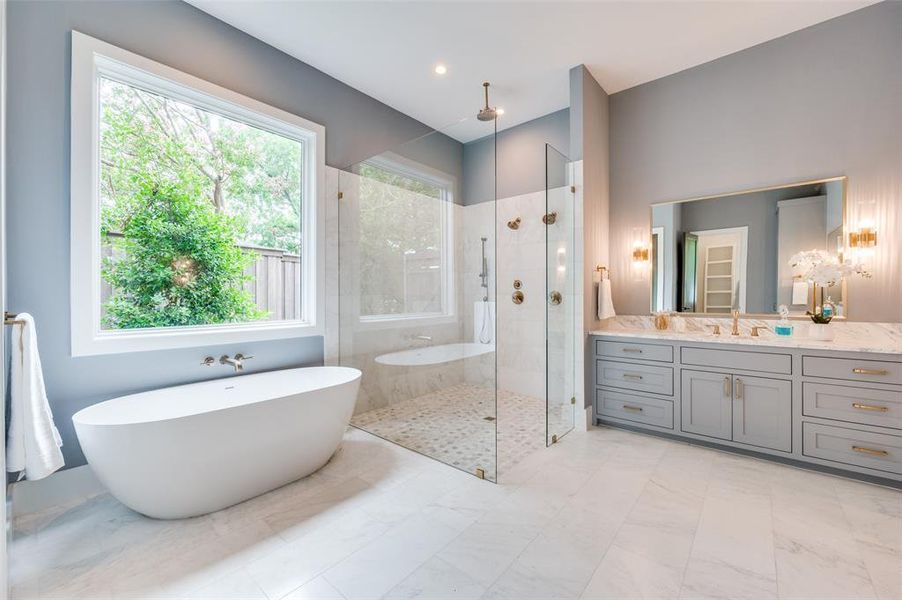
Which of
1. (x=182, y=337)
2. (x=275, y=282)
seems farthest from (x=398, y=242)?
(x=182, y=337)

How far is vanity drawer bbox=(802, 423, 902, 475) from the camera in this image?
2.04 m

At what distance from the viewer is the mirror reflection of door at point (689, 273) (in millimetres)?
3035

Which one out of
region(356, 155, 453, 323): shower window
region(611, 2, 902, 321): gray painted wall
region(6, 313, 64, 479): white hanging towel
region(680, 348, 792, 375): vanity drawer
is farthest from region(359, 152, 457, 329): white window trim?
region(6, 313, 64, 479): white hanging towel

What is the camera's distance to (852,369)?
84.0 inches

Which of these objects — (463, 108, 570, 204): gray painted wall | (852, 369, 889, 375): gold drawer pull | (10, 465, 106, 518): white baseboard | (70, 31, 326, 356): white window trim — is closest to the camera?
(10, 465, 106, 518): white baseboard

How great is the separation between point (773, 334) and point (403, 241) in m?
2.87

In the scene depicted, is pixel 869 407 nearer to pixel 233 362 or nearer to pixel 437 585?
pixel 437 585

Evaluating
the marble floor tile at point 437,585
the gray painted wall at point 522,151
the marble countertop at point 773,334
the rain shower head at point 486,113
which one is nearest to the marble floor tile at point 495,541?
the marble floor tile at point 437,585

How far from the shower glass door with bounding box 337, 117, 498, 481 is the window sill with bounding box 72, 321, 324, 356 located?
19.9 inches

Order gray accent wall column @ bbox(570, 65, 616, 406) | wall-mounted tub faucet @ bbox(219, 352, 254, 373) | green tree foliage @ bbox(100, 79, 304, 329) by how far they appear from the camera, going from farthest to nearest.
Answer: gray accent wall column @ bbox(570, 65, 616, 406) → wall-mounted tub faucet @ bbox(219, 352, 254, 373) → green tree foliage @ bbox(100, 79, 304, 329)

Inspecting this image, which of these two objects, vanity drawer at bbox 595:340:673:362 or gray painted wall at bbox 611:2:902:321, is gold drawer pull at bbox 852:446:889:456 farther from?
vanity drawer at bbox 595:340:673:362

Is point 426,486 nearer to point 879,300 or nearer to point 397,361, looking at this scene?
point 397,361

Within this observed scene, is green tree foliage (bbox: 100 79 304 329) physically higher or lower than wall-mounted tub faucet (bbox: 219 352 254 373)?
higher

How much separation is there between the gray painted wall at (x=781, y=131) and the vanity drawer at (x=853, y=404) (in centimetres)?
61
